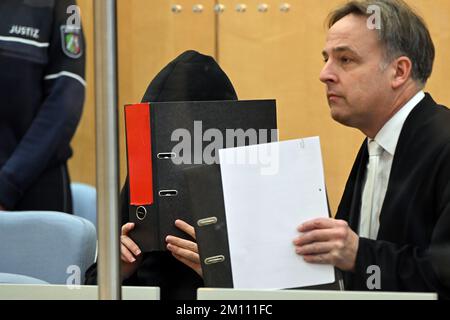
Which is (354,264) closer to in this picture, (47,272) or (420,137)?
(420,137)

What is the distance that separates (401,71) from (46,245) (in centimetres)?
87

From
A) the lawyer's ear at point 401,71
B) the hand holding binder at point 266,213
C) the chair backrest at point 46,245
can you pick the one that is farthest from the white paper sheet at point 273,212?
the chair backrest at point 46,245

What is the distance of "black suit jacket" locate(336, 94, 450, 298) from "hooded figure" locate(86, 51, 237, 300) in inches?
12.6

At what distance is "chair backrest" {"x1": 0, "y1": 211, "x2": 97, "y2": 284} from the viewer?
2.08 metres

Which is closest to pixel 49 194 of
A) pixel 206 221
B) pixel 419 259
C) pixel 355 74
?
pixel 206 221

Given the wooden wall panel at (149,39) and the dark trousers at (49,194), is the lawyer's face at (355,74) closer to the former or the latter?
the wooden wall panel at (149,39)

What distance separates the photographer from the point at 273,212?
1.85 meters

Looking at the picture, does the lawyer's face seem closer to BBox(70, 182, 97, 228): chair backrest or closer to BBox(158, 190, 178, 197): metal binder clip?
BBox(158, 190, 178, 197): metal binder clip

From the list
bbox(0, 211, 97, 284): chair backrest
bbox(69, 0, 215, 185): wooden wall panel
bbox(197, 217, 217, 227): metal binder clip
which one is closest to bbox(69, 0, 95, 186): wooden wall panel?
bbox(69, 0, 215, 185): wooden wall panel

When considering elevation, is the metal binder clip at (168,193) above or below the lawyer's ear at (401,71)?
below

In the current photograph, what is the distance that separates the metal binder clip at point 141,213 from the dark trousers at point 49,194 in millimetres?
317

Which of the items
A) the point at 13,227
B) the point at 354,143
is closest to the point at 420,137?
the point at 354,143

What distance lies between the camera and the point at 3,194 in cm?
230

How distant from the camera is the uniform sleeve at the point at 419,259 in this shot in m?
1.83
